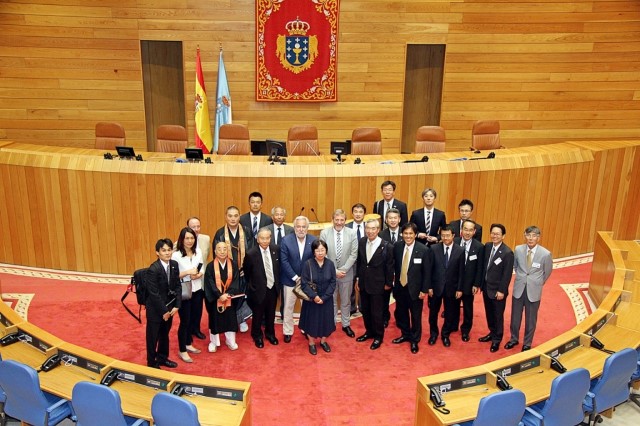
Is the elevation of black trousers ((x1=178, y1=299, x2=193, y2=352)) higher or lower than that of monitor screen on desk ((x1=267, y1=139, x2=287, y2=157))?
lower

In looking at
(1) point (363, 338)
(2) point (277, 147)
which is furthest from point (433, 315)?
(2) point (277, 147)

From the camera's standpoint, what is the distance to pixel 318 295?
5.88m

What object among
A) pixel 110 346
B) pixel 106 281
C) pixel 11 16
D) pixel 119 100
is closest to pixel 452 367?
pixel 110 346

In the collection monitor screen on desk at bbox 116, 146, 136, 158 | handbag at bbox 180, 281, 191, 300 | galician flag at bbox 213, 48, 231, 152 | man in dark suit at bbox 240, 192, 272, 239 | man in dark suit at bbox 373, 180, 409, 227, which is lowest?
handbag at bbox 180, 281, 191, 300

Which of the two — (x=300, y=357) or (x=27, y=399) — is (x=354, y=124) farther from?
(x=27, y=399)

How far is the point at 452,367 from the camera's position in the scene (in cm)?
580

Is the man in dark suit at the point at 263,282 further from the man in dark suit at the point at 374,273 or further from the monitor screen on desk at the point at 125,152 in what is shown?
the monitor screen on desk at the point at 125,152

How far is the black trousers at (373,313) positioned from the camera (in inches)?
237

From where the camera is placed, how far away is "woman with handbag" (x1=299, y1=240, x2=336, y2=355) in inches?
230

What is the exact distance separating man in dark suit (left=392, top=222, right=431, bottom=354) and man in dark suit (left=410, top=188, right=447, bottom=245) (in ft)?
2.17

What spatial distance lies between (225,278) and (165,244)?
72 cm

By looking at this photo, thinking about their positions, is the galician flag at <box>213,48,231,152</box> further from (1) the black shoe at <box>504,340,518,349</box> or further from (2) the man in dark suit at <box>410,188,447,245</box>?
(1) the black shoe at <box>504,340,518,349</box>

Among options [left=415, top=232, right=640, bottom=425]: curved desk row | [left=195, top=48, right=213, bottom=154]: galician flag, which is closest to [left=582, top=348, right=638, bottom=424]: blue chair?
[left=415, top=232, right=640, bottom=425]: curved desk row

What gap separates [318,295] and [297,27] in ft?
18.2
